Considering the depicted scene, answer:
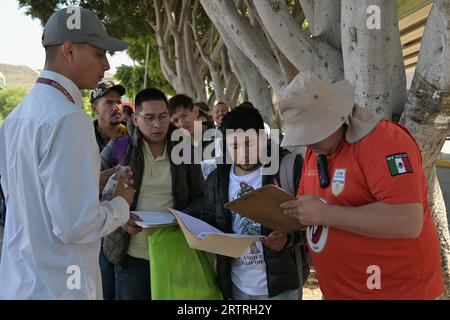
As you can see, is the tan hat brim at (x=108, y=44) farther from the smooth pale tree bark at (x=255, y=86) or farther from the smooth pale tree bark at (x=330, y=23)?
the smooth pale tree bark at (x=255, y=86)

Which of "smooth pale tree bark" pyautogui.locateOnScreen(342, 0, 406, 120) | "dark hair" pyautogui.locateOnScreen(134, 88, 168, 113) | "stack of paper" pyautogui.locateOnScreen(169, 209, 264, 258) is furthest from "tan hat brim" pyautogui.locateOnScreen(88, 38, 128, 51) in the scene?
"smooth pale tree bark" pyautogui.locateOnScreen(342, 0, 406, 120)

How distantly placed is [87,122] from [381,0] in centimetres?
214

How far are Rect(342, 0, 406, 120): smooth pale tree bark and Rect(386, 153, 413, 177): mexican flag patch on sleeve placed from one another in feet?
4.16

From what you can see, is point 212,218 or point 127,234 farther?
point 127,234

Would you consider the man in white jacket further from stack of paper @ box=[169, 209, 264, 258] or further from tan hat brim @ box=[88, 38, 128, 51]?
stack of paper @ box=[169, 209, 264, 258]

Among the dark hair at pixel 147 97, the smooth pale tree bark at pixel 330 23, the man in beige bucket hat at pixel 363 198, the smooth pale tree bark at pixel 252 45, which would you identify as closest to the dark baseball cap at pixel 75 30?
the man in beige bucket hat at pixel 363 198

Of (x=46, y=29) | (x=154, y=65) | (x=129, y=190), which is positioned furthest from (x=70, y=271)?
(x=154, y=65)

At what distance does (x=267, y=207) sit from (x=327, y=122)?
0.53 metres

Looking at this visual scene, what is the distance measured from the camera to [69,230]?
1773mm

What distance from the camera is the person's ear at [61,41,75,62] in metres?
1.98

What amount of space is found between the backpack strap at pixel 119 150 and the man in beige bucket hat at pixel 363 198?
144cm

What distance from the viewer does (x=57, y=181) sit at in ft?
5.75

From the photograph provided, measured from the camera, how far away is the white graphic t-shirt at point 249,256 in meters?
2.81
